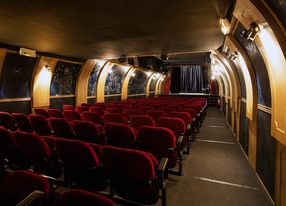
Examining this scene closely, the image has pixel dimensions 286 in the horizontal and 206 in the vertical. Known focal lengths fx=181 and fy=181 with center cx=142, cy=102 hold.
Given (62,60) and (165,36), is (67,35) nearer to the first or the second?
(165,36)

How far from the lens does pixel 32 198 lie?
118cm

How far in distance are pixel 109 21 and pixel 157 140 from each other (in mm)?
2620

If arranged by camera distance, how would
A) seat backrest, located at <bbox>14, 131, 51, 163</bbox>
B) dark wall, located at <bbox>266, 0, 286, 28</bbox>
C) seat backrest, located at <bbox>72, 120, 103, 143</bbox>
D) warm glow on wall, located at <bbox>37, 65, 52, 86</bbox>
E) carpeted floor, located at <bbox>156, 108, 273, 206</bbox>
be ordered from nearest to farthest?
dark wall, located at <bbox>266, 0, 286, 28</bbox> → seat backrest, located at <bbox>14, 131, 51, 163</bbox> → carpeted floor, located at <bbox>156, 108, 273, 206</bbox> → seat backrest, located at <bbox>72, 120, 103, 143</bbox> → warm glow on wall, located at <bbox>37, 65, 52, 86</bbox>

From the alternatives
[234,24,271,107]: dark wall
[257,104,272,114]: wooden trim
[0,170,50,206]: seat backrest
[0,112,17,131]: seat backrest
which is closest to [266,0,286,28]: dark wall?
[234,24,271,107]: dark wall

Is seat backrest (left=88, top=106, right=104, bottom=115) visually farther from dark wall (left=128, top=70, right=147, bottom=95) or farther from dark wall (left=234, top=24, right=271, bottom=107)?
dark wall (left=128, top=70, right=147, bottom=95)

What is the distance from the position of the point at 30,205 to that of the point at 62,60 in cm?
791

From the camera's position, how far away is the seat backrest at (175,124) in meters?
3.78

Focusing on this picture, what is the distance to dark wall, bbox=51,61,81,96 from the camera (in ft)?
26.9

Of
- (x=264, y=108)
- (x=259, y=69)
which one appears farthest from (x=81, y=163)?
(x=259, y=69)

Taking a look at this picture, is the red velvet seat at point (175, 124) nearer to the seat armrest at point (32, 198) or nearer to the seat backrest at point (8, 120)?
the seat armrest at point (32, 198)

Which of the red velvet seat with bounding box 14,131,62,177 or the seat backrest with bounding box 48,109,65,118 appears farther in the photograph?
the seat backrest with bounding box 48,109,65,118

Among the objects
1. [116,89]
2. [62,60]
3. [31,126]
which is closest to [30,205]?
[31,126]

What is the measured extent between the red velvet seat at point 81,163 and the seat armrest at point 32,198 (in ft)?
2.81

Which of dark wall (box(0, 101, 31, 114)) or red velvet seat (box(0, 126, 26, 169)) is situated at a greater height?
dark wall (box(0, 101, 31, 114))
